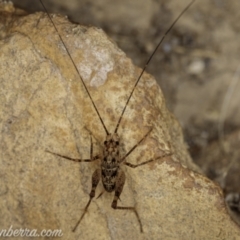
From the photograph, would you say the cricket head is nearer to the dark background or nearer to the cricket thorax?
the cricket thorax

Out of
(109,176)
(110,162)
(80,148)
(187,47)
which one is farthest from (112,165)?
(187,47)

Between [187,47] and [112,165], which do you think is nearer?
[112,165]

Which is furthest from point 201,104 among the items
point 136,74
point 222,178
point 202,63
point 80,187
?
point 80,187

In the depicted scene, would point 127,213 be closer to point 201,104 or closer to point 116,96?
point 116,96

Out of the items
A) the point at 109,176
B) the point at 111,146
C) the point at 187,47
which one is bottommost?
the point at 109,176

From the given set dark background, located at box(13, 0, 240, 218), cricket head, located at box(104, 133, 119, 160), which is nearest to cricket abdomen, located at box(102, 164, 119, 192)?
cricket head, located at box(104, 133, 119, 160)

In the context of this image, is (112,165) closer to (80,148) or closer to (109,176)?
(109,176)
